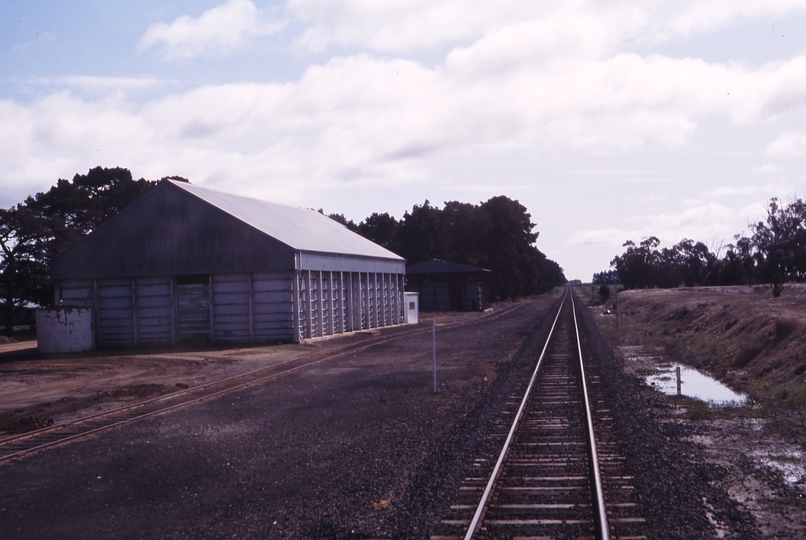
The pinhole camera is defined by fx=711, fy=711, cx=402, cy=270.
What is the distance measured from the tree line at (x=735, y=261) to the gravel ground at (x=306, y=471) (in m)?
45.9

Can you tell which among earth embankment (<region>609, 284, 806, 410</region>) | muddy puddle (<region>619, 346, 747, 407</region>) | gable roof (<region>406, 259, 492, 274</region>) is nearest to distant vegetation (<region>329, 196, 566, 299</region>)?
gable roof (<region>406, 259, 492, 274</region>)

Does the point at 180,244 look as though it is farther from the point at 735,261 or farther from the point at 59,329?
the point at 735,261

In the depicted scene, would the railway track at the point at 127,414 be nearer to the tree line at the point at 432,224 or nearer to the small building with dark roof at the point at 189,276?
the small building with dark roof at the point at 189,276

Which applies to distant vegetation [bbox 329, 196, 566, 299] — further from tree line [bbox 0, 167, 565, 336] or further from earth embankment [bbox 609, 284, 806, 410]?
earth embankment [bbox 609, 284, 806, 410]

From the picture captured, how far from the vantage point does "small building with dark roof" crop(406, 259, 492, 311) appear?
228ft

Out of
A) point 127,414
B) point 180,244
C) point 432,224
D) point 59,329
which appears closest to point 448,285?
point 432,224

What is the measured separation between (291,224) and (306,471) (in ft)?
105

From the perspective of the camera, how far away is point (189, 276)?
33.4 m

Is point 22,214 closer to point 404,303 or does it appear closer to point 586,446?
point 404,303

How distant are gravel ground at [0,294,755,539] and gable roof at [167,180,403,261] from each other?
17954mm

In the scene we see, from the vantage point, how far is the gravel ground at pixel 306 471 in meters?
7.68

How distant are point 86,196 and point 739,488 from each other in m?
70.8

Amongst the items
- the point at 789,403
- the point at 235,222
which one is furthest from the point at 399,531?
the point at 235,222

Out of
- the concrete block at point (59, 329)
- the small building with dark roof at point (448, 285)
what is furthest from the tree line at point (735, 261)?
the concrete block at point (59, 329)
